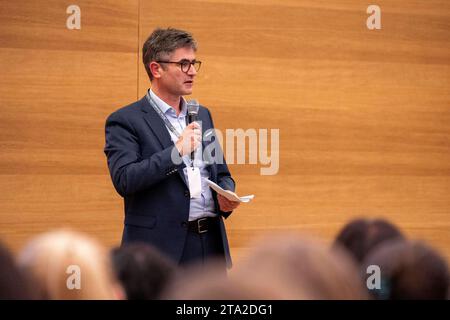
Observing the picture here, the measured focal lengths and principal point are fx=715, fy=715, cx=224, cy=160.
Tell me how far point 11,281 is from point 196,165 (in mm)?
1776

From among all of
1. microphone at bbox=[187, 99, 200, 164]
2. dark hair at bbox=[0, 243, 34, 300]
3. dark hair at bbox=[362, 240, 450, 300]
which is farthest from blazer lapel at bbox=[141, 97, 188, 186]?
dark hair at bbox=[0, 243, 34, 300]

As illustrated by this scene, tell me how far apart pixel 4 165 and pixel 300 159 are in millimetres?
1766

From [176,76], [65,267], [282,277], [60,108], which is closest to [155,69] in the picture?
[176,76]

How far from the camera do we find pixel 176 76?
2.88 m

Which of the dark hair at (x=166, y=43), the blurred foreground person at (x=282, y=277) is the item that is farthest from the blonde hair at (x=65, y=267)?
the dark hair at (x=166, y=43)

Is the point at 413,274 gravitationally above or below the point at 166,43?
below

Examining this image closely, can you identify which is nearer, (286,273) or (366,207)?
(286,273)

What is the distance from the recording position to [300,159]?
4461 millimetres

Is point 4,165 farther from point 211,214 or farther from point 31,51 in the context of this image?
point 211,214

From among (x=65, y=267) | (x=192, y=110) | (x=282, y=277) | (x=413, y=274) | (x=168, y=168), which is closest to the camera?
(x=282, y=277)

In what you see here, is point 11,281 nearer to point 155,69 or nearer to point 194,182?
point 194,182

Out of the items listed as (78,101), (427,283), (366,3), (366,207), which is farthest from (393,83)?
(427,283)

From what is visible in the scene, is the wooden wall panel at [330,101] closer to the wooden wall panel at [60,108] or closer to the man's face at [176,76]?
the wooden wall panel at [60,108]

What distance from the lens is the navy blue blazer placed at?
8.82 ft
